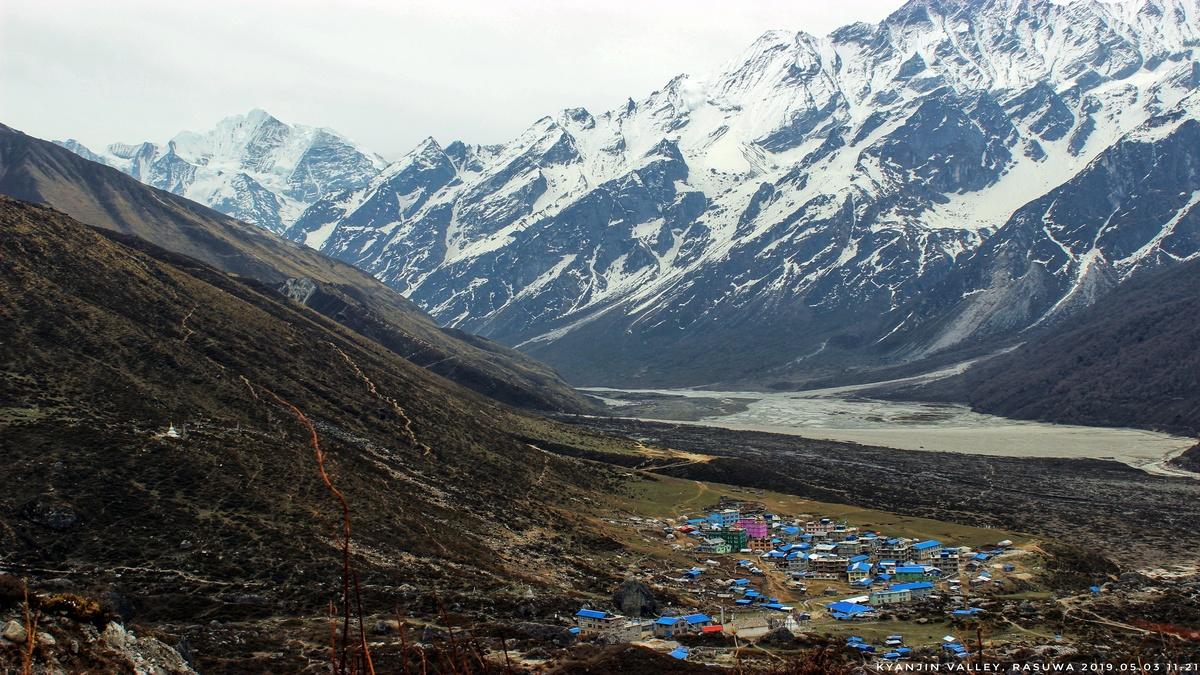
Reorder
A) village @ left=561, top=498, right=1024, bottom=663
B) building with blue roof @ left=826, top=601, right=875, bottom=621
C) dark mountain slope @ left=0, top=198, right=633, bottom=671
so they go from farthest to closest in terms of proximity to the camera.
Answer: building with blue roof @ left=826, top=601, right=875, bottom=621 → village @ left=561, top=498, right=1024, bottom=663 → dark mountain slope @ left=0, top=198, right=633, bottom=671

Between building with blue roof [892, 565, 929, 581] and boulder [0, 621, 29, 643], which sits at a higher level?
boulder [0, 621, 29, 643]

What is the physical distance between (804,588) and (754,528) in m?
16.6

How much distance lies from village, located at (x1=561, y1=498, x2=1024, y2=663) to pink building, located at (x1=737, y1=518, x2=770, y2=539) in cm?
12

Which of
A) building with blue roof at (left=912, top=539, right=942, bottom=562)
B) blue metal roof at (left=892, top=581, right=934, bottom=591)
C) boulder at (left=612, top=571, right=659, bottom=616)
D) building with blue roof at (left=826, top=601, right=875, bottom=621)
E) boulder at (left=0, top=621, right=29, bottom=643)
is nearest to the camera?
boulder at (left=0, top=621, right=29, bottom=643)

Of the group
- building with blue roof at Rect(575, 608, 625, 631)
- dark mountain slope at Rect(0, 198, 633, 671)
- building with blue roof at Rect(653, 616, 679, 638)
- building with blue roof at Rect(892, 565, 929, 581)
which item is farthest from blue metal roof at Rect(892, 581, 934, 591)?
building with blue roof at Rect(575, 608, 625, 631)

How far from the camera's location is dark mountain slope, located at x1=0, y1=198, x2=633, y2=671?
46688 mm

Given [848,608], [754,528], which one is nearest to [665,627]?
[848,608]

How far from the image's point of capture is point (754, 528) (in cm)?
8144

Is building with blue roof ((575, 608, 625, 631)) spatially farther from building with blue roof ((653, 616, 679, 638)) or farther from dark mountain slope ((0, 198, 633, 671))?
dark mountain slope ((0, 198, 633, 671))

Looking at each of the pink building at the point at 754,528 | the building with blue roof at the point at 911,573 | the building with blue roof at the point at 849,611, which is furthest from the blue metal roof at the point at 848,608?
the pink building at the point at 754,528

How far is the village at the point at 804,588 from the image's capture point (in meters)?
47.6

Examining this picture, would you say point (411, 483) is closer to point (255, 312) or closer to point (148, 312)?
point (148, 312)

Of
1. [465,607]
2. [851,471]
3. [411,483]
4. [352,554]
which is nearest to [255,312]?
[411,483]

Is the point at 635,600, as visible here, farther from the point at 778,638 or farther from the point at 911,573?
the point at 911,573
